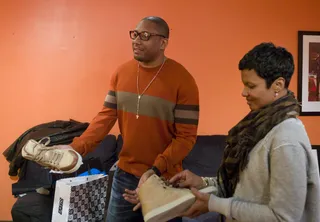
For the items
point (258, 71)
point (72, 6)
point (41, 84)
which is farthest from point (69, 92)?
point (258, 71)

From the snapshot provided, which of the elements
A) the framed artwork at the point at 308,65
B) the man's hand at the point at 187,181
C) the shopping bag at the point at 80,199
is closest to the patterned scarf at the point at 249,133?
the man's hand at the point at 187,181

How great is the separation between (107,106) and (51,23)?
1701mm

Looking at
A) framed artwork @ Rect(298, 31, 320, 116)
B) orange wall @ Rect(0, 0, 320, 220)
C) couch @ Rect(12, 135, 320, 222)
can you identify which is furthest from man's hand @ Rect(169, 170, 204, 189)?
framed artwork @ Rect(298, 31, 320, 116)

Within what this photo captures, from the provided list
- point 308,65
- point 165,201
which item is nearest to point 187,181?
point 165,201

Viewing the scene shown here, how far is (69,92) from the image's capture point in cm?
318

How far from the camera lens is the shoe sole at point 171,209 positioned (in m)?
1.17

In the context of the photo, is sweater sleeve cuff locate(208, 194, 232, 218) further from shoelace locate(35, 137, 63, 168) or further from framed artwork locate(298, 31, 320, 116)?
framed artwork locate(298, 31, 320, 116)

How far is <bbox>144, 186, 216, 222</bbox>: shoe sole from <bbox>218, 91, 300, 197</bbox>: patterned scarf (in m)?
0.14

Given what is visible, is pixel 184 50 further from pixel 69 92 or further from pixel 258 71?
pixel 258 71

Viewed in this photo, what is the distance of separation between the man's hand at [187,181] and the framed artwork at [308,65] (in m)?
2.35

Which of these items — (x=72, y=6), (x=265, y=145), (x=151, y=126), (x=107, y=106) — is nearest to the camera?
(x=265, y=145)

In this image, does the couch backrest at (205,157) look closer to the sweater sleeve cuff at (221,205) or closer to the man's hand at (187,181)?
the man's hand at (187,181)

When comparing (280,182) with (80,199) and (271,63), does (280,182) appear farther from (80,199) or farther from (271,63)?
(80,199)

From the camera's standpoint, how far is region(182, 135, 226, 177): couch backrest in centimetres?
293
